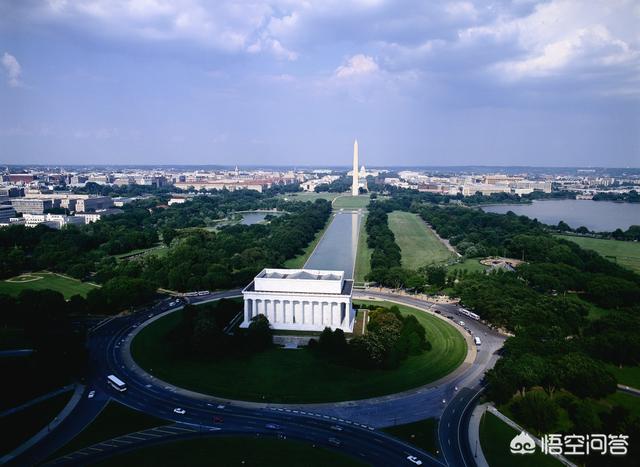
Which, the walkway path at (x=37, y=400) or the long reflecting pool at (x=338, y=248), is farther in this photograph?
the long reflecting pool at (x=338, y=248)

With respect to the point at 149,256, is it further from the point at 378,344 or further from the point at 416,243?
the point at 416,243

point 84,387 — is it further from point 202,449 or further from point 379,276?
point 379,276

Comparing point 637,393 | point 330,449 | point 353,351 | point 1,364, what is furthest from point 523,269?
point 1,364

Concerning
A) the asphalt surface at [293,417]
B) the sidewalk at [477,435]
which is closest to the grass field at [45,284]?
the asphalt surface at [293,417]

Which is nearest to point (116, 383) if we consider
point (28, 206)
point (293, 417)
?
point (293, 417)

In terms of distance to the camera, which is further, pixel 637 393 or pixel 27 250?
pixel 27 250
